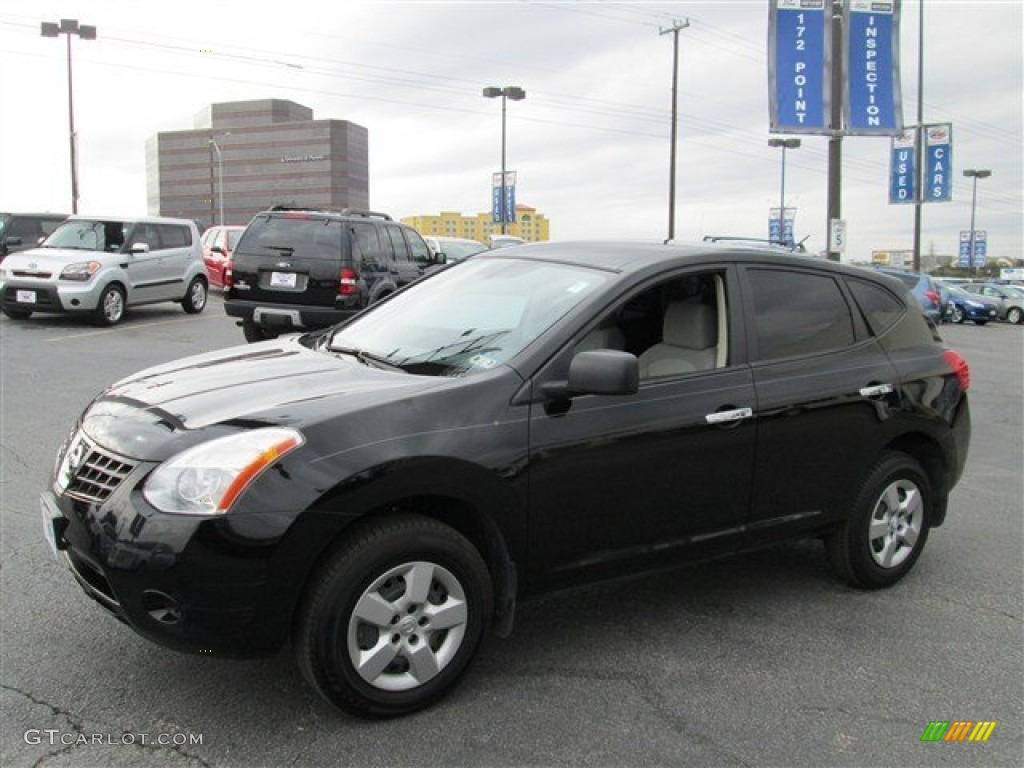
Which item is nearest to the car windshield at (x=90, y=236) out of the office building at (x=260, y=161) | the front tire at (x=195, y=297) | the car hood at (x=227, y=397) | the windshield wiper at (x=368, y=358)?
the front tire at (x=195, y=297)

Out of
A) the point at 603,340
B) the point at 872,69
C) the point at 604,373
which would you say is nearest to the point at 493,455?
the point at 604,373

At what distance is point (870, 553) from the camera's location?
4.28 metres

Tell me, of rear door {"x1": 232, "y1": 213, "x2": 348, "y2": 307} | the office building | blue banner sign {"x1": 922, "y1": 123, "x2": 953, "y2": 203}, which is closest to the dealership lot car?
rear door {"x1": 232, "y1": 213, "x2": 348, "y2": 307}

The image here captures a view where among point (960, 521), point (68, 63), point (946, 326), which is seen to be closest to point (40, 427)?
point (960, 521)

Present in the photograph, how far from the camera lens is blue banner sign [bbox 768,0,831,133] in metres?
15.0

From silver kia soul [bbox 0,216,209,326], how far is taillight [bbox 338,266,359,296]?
5.41m

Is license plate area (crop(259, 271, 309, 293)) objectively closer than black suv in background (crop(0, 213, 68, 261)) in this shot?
Yes

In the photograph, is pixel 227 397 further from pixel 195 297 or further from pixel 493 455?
pixel 195 297

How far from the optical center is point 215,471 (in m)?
2.71

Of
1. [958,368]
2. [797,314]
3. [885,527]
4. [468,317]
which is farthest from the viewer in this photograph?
[958,368]

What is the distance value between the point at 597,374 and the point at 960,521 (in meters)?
3.81

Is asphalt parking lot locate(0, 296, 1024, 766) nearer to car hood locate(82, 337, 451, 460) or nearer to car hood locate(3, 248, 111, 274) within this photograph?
car hood locate(82, 337, 451, 460)

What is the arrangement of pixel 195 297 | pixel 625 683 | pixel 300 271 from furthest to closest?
pixel 195 297 → pixel 300 271 → pixel 625 683

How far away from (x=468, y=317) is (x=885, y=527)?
237 centimetres
